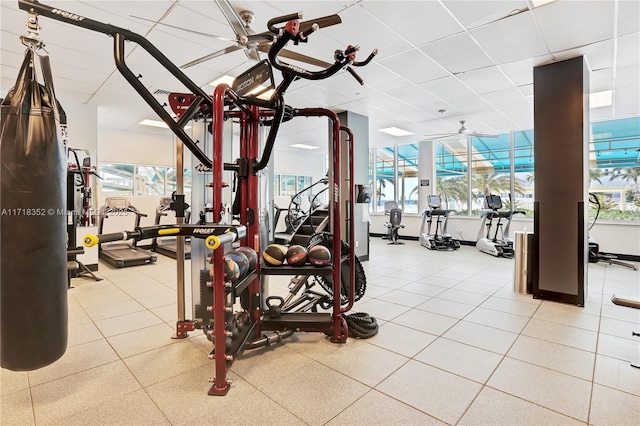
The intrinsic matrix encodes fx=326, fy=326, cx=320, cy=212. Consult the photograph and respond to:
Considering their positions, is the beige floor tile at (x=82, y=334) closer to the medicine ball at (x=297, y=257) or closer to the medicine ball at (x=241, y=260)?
the medicine ball at (x=241, y=260)

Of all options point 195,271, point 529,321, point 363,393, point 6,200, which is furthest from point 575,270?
point 6,200

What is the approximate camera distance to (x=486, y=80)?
17.1 ft

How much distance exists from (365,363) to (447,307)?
6.01 feet

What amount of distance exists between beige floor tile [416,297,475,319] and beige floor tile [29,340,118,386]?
3238mm

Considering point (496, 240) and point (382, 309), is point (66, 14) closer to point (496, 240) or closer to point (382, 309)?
point (382, 309)

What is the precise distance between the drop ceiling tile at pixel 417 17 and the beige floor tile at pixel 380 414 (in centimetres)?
345

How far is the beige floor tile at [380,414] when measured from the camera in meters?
1.88

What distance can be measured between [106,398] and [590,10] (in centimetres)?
545

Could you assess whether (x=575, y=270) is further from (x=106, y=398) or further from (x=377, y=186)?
(x=377, y=186)

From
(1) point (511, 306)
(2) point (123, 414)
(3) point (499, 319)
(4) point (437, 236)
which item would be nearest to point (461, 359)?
(3) point (499, 319)

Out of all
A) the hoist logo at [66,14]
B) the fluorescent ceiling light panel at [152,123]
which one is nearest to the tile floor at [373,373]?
the hoist logo at [66,14]

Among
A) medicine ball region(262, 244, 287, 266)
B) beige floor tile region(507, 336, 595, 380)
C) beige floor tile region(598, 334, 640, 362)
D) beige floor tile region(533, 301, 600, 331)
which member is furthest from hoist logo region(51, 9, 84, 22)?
beige floor tile region(533, 301, 600, 331)

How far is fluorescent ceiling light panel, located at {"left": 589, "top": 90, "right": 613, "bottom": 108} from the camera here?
5.82 metres

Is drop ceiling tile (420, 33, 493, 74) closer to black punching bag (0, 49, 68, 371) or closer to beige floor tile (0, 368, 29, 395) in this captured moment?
black punching bag (0, 49, 68, 371)
